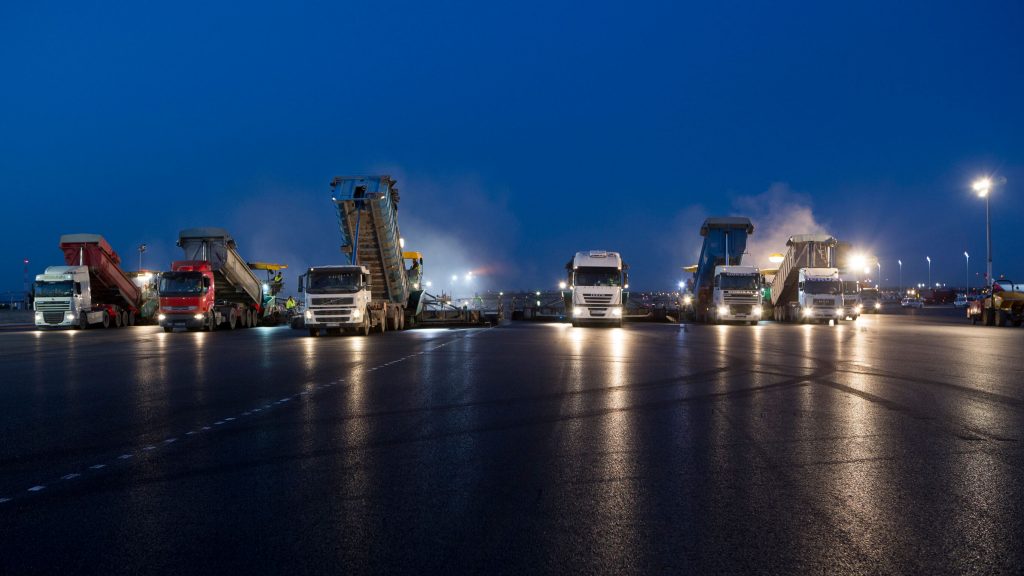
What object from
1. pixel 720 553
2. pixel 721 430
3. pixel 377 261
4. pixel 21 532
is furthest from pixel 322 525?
pixel 377 261

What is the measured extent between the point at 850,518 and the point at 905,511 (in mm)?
446

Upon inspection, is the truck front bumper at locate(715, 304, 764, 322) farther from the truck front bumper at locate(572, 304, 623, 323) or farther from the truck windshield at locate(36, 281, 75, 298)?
the truck windshield at locate(36, 281, 75, 298)

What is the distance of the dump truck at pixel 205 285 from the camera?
108 ft

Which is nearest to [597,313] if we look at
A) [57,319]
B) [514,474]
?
[57,319]

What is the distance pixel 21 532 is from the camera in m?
4.79

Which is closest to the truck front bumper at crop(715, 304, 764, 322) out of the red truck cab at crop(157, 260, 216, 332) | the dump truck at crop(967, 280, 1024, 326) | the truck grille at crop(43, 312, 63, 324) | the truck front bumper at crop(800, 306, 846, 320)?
the truck front bumper at crop(800, 306, 846, 320)

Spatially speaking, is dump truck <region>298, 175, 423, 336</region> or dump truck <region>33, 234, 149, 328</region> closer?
dump truck <region>298, 175, 423, 336</region>

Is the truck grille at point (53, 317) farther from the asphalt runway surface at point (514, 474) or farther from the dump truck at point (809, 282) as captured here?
the dump truck at point (809, 282)

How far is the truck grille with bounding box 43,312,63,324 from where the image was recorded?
117 ft

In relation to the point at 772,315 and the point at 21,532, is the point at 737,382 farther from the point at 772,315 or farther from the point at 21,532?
the point at 772,315

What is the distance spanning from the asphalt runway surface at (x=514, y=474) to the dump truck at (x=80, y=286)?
24.5 m

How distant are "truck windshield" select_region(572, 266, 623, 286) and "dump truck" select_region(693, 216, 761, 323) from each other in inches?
264

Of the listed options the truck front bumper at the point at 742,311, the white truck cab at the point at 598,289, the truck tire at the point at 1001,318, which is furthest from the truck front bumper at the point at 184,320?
the truck tire at the point at 1001,318

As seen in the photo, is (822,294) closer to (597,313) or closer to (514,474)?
(597,313)
